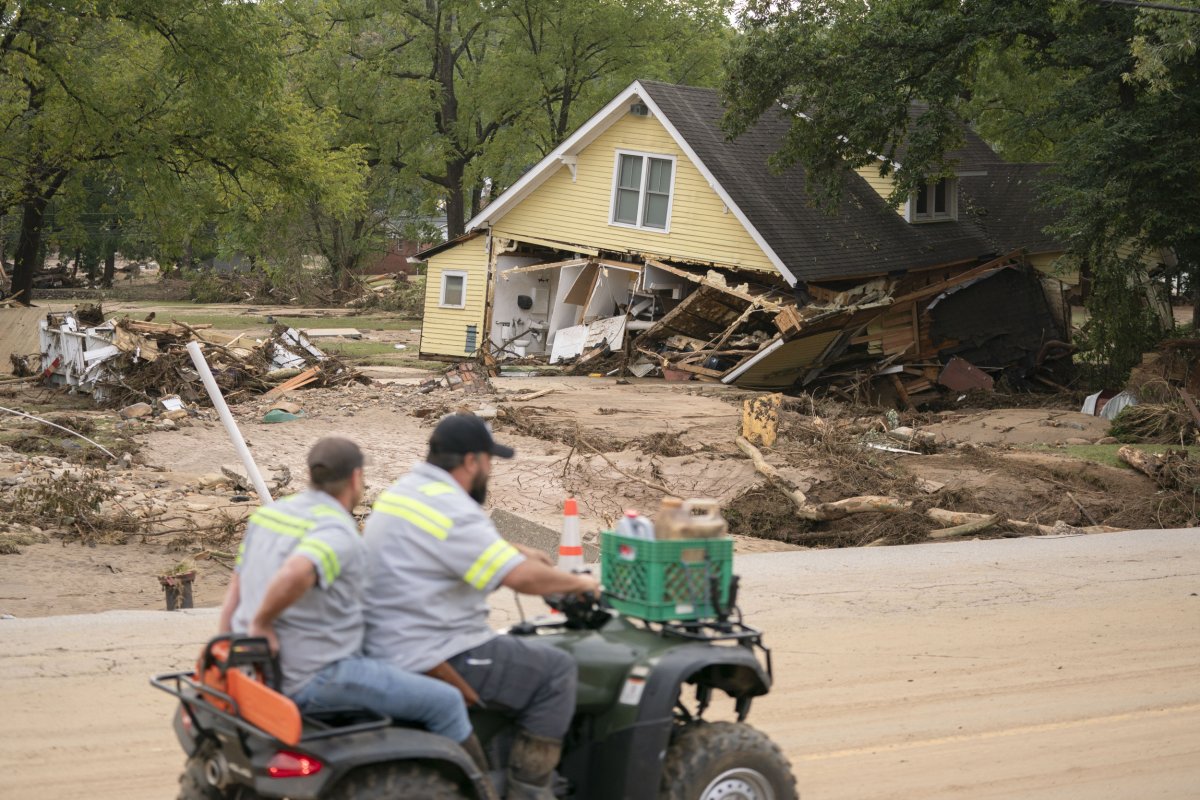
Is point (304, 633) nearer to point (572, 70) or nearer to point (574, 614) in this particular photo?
point (574, 614)

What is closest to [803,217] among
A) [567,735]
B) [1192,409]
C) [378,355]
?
[1192,409]

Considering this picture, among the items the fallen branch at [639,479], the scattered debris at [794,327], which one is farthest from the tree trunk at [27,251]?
the fallen branch at [639,479]

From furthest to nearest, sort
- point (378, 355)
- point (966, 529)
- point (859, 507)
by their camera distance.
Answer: point (378, 355)
point (859, 507)
point (966, 529)

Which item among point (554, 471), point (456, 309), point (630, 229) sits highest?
point (630, 229)

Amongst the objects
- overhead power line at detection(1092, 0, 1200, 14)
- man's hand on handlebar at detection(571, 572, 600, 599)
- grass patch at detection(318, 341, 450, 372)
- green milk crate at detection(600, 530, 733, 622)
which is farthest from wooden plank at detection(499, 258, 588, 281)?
man's hand on handlebar at detection(571, 572, 600, 599)

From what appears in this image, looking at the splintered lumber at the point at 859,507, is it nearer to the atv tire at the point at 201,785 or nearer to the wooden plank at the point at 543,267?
the atv tire at the point at 201,785

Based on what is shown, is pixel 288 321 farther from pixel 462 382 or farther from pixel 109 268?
pixel 462 382

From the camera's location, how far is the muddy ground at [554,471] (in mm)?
12688

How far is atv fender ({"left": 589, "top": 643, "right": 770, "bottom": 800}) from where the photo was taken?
487 cm

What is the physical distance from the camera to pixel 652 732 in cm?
490

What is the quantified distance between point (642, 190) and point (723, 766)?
86.3 feet

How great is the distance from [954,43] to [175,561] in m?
18.3

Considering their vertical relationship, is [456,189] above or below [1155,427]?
above

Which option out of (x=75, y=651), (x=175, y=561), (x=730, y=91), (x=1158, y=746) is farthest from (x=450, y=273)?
(x=1158, y=746)
